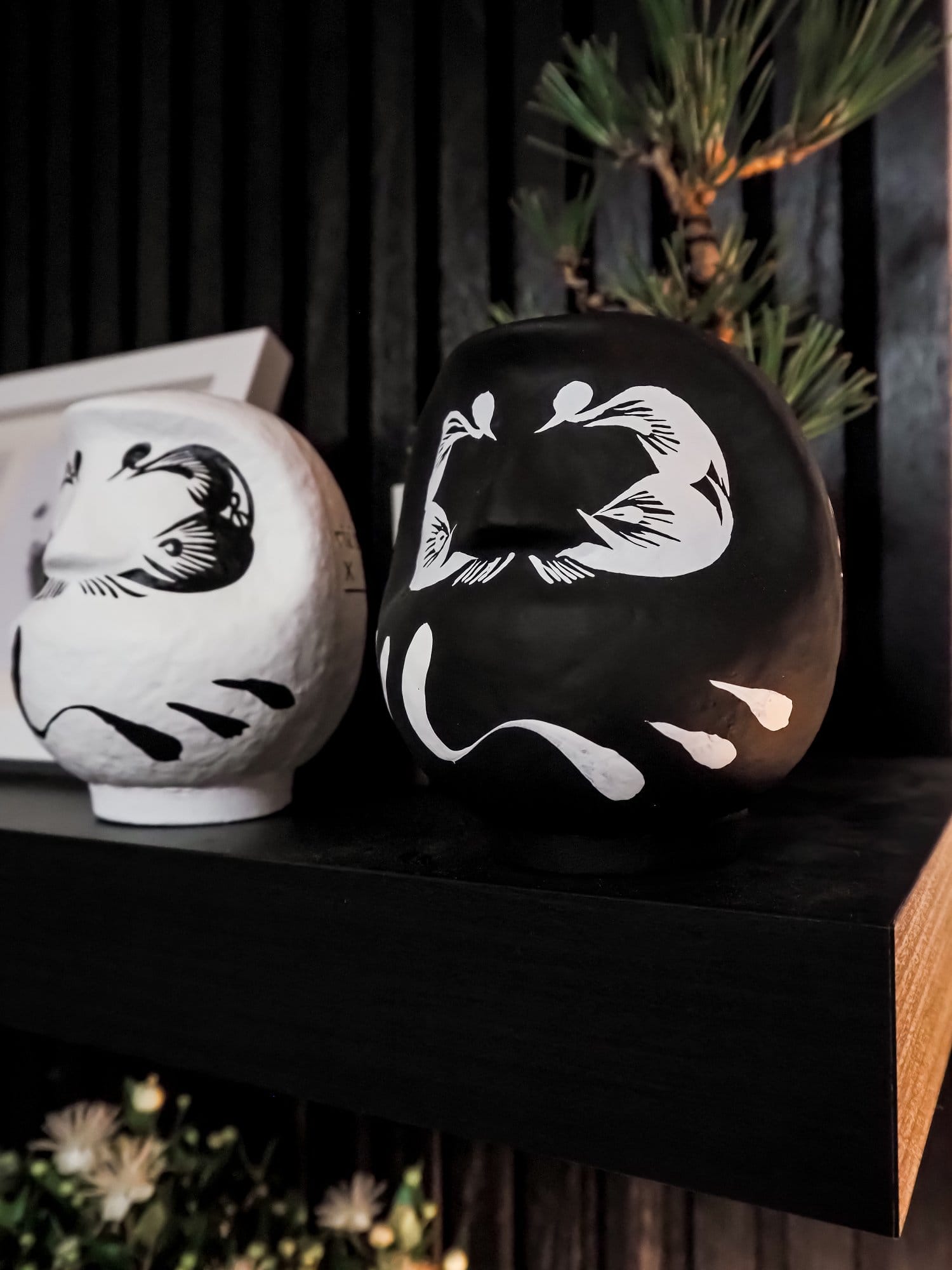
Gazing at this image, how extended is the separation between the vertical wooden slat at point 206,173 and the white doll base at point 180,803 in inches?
22.7

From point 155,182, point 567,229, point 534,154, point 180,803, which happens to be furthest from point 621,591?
point 155,182

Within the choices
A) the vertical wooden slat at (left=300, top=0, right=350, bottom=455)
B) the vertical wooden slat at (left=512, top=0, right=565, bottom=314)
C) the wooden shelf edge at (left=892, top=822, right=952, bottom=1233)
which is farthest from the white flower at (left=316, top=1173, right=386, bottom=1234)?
the vertical wooden slat at (left=512, top=0, right=565, bottom=314)

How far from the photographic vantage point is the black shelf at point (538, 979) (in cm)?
33

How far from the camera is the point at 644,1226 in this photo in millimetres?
784

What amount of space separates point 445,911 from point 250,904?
0.35 feet

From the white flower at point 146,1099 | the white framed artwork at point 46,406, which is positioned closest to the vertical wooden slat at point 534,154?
the white framed artwork at point 46,406

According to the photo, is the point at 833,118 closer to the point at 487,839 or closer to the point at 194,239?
the point at 487,839

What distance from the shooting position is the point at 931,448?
72cm

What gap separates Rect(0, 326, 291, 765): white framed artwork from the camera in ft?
2.73

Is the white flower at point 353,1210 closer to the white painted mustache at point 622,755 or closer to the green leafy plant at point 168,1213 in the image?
the green leafy plant at point 168,1213

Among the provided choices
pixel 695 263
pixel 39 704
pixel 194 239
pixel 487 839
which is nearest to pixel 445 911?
pixel 487 839

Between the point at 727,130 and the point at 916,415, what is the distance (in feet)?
0.86

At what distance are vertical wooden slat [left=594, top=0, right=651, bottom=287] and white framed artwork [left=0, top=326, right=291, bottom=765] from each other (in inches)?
11.5

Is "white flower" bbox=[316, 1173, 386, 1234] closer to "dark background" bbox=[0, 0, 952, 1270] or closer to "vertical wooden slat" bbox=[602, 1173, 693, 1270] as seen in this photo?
"dark background" bbox=[0, 0, 952, 1270]
